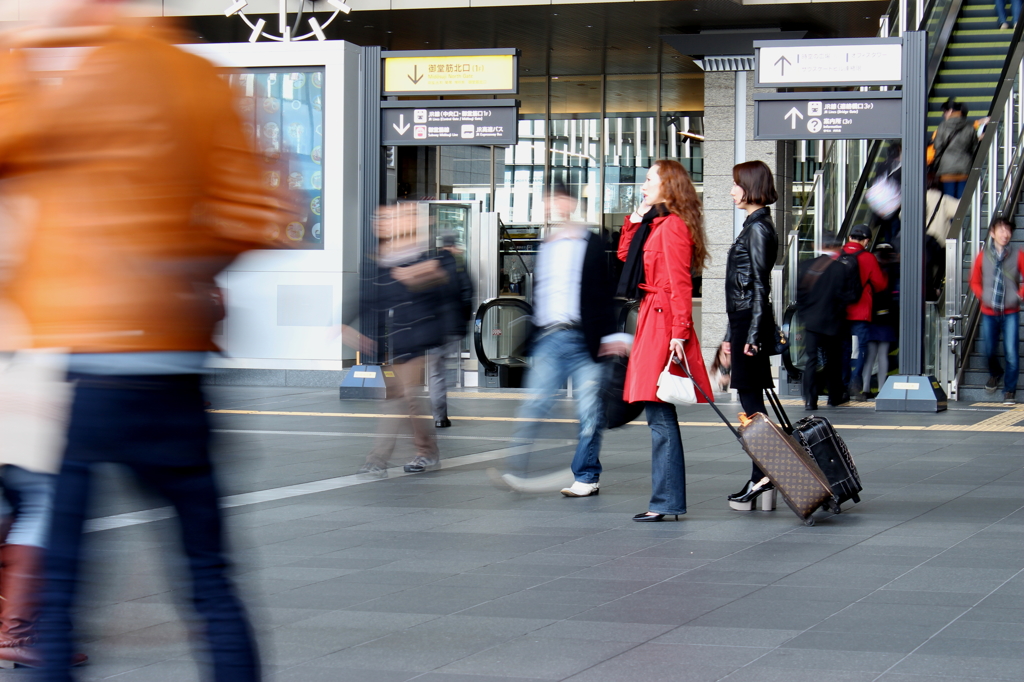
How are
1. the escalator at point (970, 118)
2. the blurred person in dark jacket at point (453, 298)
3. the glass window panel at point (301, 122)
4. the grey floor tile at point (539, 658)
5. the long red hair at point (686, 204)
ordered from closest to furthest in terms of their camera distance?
the grey floor tile at point (539, 658), the long red hair at point (686, 204), the blurred person in dark jacket at point (453, 298), the escalator at point (970, 118), the glass window panel at point (301, 122)

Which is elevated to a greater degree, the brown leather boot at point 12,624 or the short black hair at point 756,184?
the short black hair at point 756,184

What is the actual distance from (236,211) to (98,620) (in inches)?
91.6

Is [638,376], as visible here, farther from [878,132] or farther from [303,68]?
[303,68]

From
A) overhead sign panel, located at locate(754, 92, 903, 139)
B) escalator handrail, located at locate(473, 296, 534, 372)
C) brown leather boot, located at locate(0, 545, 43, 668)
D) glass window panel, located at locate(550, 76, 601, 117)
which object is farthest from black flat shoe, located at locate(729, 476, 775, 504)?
glass window panel, located at locate(550, 76, 601, 117)

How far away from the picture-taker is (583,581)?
15.9 ft

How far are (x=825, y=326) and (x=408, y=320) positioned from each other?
18.9 feet

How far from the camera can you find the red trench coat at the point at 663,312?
19.7ft

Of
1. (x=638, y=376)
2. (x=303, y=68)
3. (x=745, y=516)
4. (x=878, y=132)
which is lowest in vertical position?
(x=745, y=516)

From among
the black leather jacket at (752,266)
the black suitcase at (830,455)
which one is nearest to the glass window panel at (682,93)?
the black leather jacket at (752,266)

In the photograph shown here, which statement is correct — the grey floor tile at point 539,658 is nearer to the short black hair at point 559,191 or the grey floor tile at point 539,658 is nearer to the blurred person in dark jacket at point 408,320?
the short black hair at point 559,191

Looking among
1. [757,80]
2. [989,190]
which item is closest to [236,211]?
[757,80]

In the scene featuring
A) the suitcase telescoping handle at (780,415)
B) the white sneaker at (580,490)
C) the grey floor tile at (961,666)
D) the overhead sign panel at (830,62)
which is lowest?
the white sneaker at (580,490)

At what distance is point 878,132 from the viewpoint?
39.1 ft

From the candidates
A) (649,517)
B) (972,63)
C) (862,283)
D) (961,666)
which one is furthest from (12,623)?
(972,63)
